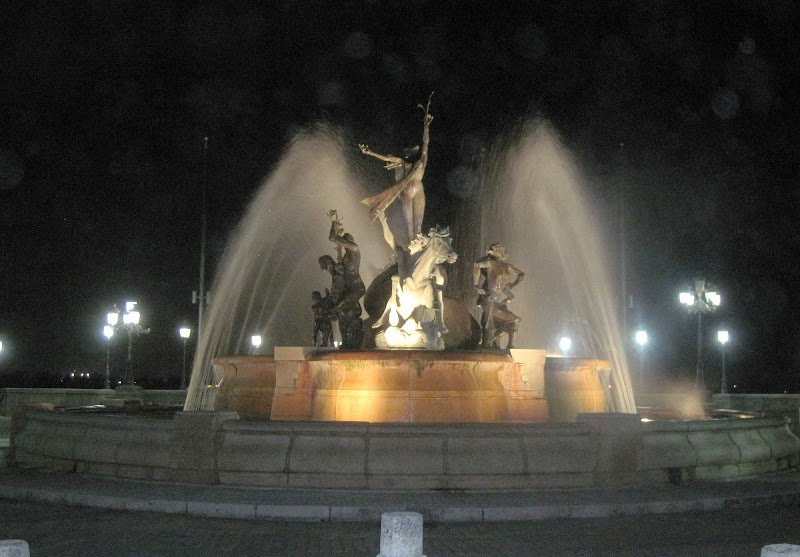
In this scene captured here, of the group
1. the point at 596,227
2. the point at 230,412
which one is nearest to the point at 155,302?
the point at 596,227

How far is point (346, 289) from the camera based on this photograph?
711 inches

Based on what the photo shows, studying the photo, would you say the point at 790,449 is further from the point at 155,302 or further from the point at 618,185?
the point at 155,302

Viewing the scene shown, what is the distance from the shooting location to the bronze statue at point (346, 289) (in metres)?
17.9

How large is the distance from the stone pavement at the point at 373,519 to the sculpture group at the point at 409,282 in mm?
6369

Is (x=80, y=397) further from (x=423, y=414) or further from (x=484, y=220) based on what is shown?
(x=423, y=414)

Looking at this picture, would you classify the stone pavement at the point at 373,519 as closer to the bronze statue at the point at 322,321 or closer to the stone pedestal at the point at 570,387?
the stone pedestal at the point at 570,387

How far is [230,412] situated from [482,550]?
4.89m

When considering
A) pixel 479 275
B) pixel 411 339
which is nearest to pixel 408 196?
pixel 479 275

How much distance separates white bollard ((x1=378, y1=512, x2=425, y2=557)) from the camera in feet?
18.4

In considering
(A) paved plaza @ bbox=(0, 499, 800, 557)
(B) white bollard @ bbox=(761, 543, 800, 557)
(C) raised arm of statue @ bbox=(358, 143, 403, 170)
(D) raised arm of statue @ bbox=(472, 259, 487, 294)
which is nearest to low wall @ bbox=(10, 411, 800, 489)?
(A) paved plaza @ bbox=(0, 499, 800, 557)

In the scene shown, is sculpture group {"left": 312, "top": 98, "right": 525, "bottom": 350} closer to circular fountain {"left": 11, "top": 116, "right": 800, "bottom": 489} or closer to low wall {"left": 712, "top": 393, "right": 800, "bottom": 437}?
circular fountain {"left": 11, "top": 116, "right": 800, "bottom": 489}

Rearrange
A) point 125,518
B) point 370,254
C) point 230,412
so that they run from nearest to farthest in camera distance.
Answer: point 125,518, point 230,412, point 370,254

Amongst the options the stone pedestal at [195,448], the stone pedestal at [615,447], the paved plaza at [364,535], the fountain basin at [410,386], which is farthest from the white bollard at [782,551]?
the fountain basin at [410,386]

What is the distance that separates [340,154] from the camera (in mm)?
25781
